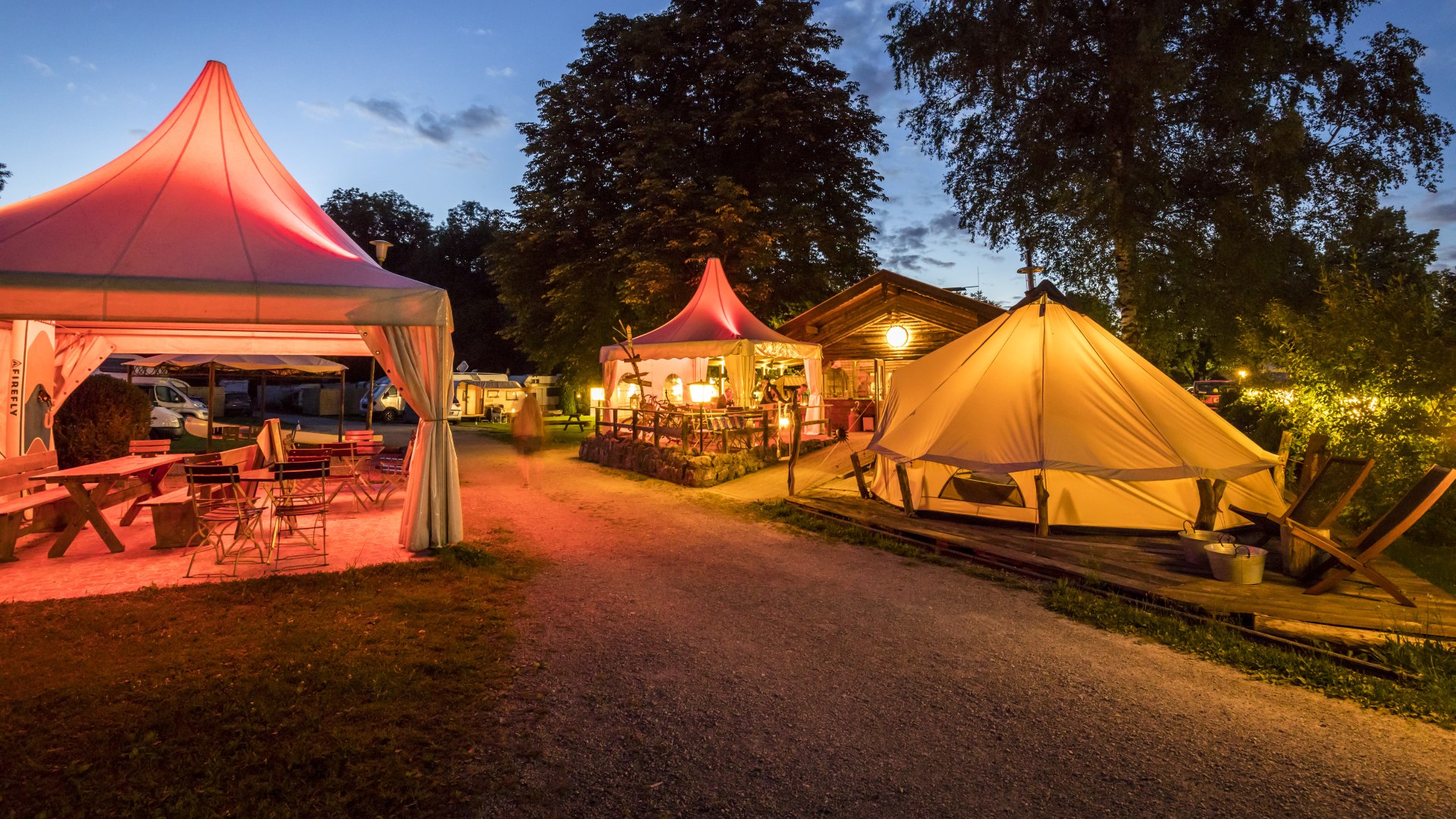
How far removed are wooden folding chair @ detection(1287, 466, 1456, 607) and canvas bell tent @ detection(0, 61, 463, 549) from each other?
7.32m

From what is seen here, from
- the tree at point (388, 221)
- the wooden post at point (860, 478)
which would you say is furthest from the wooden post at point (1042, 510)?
the tree at point (388, 221)

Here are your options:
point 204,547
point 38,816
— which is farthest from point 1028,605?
point 204,547

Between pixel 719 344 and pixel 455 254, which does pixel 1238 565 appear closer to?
pixel 719 344

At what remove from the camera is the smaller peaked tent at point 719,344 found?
15.1 metres

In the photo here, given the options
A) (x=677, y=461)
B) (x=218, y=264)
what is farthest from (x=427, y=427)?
(x=677, y=461)

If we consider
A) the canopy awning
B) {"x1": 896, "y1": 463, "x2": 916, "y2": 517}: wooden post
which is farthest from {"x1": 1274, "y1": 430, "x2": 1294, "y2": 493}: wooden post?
the canopy awning

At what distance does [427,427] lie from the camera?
699 centimetres

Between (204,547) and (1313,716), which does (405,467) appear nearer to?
(204,547)

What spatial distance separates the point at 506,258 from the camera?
82.5 feet

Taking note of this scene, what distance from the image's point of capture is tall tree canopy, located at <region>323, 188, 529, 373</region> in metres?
41.0

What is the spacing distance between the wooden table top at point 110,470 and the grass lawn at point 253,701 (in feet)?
5.76

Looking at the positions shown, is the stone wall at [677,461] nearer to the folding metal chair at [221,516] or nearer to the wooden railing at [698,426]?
the wooden railing at [698,426]

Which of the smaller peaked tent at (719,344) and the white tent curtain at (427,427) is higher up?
the smaller peaked tent at (719,344)

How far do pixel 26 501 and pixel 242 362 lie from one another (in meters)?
8.60
